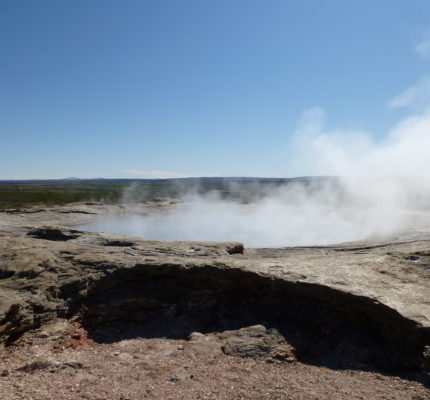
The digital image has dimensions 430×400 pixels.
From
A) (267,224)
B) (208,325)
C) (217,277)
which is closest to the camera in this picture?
(208,325)

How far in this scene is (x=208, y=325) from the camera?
724 cm

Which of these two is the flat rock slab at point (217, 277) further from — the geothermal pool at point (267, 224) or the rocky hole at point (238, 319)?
the geothermal pool at point (267, 224)

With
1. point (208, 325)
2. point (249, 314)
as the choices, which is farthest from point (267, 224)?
point (208, 325)

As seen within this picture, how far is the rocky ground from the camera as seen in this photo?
5.30 m

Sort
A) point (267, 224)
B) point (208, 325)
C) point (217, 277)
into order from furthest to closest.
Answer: point (267, 224) < point (217, 277) < point (208, 325)

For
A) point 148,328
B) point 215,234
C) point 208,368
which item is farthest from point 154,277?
point 215,234

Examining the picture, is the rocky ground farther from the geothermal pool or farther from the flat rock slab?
the geothermal pool

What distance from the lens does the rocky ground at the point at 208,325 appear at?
5.30 meters

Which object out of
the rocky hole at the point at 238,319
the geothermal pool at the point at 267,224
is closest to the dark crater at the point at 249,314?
the rocky hole at the point at 238,319

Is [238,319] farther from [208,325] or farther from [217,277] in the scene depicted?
[217,277]

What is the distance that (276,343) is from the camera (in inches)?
253

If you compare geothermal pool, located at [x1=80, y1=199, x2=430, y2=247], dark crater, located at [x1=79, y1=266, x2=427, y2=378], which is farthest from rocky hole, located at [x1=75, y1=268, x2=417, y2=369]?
geothermal pool, located at [x1=80, y1=199, x2=430, y2=247]

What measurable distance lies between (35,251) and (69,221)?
10930 mm

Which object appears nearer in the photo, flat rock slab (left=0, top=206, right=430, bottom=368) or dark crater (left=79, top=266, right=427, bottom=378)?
dark crater (left=79, top=266, right=427, bottom=378)
